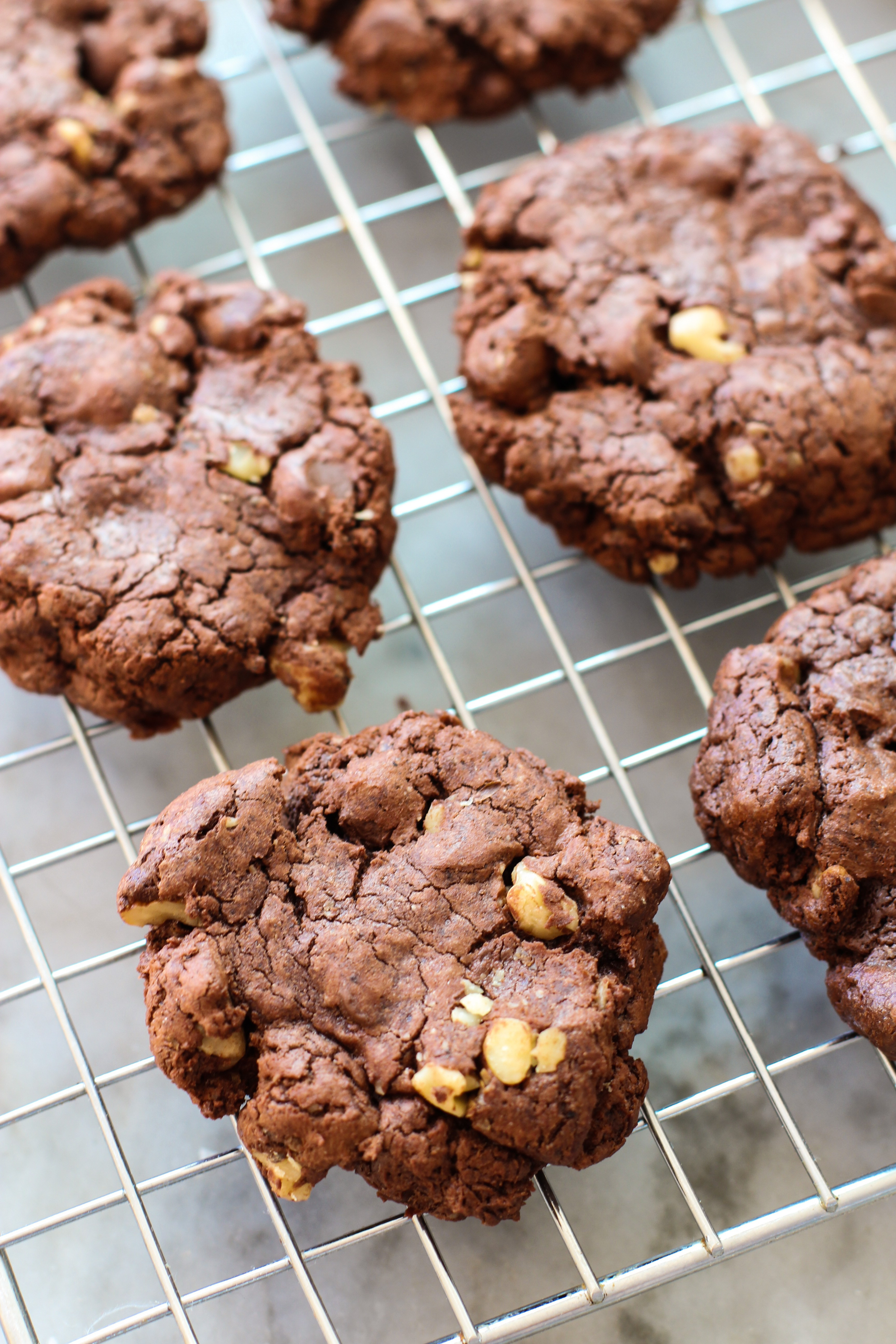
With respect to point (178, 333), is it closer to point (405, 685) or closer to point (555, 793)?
point (405, 685)

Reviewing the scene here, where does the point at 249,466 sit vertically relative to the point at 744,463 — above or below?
above

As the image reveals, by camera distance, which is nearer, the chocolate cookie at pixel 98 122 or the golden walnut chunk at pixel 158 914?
the golden walnut chunk at pixel 158 914

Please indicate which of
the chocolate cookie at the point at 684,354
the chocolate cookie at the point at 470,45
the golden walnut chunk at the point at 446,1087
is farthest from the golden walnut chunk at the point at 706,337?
the golden walnut chunk at the point at 446,1087

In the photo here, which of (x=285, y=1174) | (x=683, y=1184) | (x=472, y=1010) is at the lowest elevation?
(x=683, y=1184)

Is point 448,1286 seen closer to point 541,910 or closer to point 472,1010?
point 472,1010

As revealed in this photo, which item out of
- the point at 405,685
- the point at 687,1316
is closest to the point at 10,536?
the point at 405,685

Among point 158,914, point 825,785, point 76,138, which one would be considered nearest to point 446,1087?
point 158,914

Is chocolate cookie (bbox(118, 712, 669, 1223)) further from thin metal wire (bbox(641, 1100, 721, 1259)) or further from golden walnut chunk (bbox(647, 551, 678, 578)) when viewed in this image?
golden walnut chunk (bbox(647, 551, 678, 578))

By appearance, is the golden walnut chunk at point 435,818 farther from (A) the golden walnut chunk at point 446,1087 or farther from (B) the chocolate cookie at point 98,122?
(B) the chocolate cookie at point 98,122
